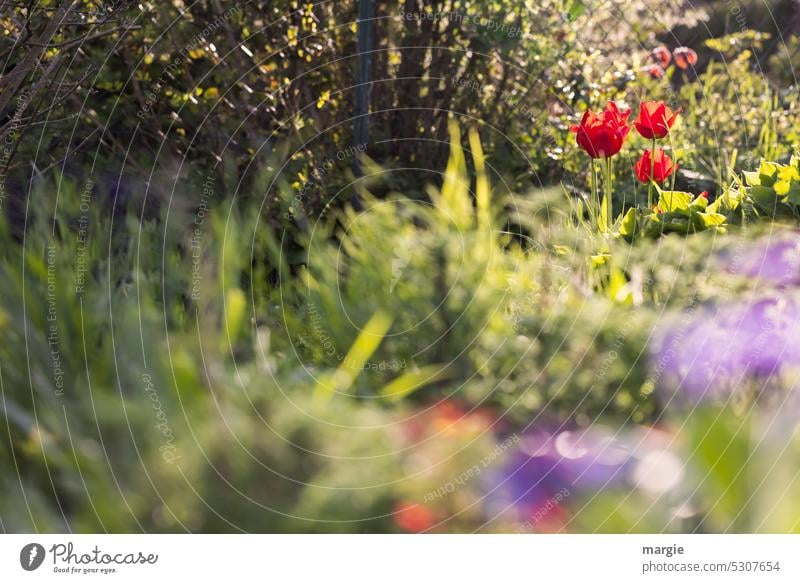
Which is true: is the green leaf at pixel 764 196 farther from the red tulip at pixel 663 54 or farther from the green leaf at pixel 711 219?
the red tulip at pixel 663 54

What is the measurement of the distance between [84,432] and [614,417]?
91cm

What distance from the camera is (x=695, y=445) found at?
1.27 metres

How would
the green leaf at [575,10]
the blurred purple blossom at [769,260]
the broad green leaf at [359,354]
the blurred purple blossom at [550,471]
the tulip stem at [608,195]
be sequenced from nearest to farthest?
the blurred purple blossom at [550,471] → the broad green leaf at [359,354] → the blurred purple blossom at [769,260] → the tulip stem at [608,195] → the green leaf at [575,10]

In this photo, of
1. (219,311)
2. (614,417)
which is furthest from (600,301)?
(219,311)

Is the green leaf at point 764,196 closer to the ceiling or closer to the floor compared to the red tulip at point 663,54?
closer to the floor

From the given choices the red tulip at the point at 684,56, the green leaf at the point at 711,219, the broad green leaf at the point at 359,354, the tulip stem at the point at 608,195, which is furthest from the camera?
the red tulip at the point at 684,56

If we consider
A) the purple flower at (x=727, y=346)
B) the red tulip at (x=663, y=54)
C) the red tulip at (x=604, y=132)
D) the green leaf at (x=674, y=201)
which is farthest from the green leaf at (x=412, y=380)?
the red tulip at (x=663, y=54)

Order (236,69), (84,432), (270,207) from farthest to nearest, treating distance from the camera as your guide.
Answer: (236,69) → (270,207) → (84,432)

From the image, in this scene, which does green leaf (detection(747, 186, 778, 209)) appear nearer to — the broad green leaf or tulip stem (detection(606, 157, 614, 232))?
tulip stem (detection(606, 157, 614, 232))

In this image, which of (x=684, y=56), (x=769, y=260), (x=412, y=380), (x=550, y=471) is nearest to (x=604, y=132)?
(x=769, y=260)

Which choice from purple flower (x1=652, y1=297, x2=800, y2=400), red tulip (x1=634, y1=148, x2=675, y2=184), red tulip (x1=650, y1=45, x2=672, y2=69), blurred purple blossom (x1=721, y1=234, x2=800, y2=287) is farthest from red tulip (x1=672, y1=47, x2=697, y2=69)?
purple flower (x1=652, y1=297, x2=800, y2=400)

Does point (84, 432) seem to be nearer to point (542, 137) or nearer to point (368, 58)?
point (368, 58)

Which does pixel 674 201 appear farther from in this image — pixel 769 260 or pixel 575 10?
pixel 575 10

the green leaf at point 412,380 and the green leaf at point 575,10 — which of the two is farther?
the green leaf at point 575,10
